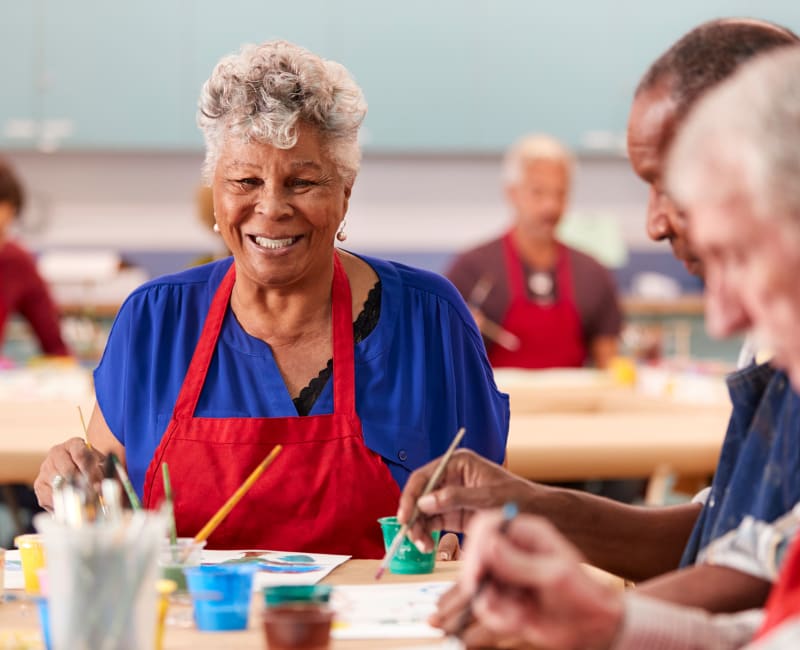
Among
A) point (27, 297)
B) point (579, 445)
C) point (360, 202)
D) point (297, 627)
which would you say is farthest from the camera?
point (360, 202)

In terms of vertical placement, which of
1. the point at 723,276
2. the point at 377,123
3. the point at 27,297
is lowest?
the point at 27,297

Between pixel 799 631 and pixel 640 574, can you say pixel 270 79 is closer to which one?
pixel 640 574

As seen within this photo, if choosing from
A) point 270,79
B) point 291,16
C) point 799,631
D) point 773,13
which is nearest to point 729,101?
point 799,631

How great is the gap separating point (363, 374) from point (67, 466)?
0.55 meters

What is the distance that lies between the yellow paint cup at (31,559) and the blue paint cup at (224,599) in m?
0.34

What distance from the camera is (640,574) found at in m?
1.90

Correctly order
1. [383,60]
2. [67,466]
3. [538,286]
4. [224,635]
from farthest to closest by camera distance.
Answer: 1. [383,60]
2. [538,286]
3. [67,466]
4. [224,635]

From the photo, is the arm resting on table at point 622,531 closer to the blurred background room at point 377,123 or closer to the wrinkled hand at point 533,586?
the wrinkled hand at point 533,586

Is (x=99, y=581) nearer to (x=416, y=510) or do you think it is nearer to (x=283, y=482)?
(x=416, y=510)

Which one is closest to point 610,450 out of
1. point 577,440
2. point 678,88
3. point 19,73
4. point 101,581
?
point 577,440

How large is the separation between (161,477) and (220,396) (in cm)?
18

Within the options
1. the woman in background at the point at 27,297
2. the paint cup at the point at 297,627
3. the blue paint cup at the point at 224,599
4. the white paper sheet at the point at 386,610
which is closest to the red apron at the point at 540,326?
the woman in background at the point at 27,297

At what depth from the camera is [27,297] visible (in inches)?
224

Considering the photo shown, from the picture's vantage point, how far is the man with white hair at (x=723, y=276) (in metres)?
1.07
